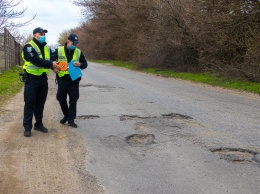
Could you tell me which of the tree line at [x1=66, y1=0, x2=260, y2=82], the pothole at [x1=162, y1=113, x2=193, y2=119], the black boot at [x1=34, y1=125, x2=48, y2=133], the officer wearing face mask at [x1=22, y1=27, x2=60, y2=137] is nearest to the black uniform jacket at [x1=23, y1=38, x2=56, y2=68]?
the officer wearing face mask at [x1=22, y1=27, x2=60, y2=137]

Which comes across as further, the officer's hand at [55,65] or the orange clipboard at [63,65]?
the orange clipboard at [63,65]

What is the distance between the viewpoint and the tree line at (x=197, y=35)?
17.1 m

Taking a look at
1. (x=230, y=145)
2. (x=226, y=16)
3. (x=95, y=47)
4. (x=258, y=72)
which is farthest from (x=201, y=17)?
(x=95, y=47)

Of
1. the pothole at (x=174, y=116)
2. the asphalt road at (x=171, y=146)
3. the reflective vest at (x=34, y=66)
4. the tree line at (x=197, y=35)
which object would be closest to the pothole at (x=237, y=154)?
the asphalt road at (x=171, y=146)

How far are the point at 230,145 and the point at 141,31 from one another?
2519 centimetres

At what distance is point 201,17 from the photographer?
19.5m

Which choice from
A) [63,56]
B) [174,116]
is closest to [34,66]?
[63,56]

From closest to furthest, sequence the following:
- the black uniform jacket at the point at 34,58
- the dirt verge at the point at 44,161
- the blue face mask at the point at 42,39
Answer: the dirt verge at the point at 44,161 < the black uniform jacket at the point at 34,58 < the blue face mask at the point at 42,39

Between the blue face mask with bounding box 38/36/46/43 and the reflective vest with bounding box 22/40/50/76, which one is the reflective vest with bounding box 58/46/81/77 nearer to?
the reflective vest with bounding box 22/40/50/76

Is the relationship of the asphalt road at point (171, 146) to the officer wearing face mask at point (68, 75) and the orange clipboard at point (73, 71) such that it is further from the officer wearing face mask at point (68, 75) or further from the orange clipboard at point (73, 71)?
the orange clipboard at point (73, 71)

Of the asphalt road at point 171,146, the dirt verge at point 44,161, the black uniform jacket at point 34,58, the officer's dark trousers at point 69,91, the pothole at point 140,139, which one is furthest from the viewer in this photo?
the officer's dark trousers at point 69,91

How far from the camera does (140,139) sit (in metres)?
6.38

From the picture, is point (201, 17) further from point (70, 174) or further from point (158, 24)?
point (70, 174)

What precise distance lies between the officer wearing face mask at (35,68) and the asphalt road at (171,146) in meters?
1.09
